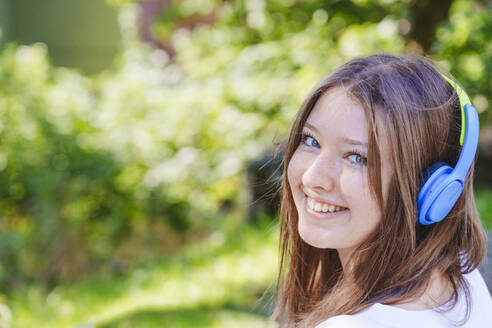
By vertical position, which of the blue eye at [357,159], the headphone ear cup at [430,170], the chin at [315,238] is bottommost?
the chin at [315,238]

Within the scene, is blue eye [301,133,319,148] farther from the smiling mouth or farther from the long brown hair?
the smiling mouth

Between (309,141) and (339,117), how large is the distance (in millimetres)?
153

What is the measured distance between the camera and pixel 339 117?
142 cm

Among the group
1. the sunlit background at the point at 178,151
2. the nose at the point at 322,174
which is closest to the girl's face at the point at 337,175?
the nose at the point at 322,174

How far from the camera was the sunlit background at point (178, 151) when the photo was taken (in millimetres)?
4289

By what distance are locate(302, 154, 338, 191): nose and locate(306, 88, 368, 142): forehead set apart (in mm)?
71

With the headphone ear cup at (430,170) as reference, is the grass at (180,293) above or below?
below

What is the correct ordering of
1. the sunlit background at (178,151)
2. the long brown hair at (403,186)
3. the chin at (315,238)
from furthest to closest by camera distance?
the sunlit background at (178,151) < the chin at (315,238) < the long brown hair at (403,186)

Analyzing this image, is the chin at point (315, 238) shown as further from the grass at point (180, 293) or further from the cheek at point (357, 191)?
the grass at point (180, 293)

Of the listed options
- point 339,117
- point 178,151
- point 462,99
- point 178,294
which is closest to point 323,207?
point 339,117

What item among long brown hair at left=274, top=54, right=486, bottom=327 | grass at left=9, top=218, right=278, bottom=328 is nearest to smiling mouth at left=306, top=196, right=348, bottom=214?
long brown hair at left=274, top=54, right=486, bottom=327

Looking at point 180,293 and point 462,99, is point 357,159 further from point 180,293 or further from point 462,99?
point 180,293

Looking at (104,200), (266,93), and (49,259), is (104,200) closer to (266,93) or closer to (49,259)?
(49,259)

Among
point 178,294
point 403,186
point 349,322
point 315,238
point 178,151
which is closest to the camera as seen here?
point 349,322
